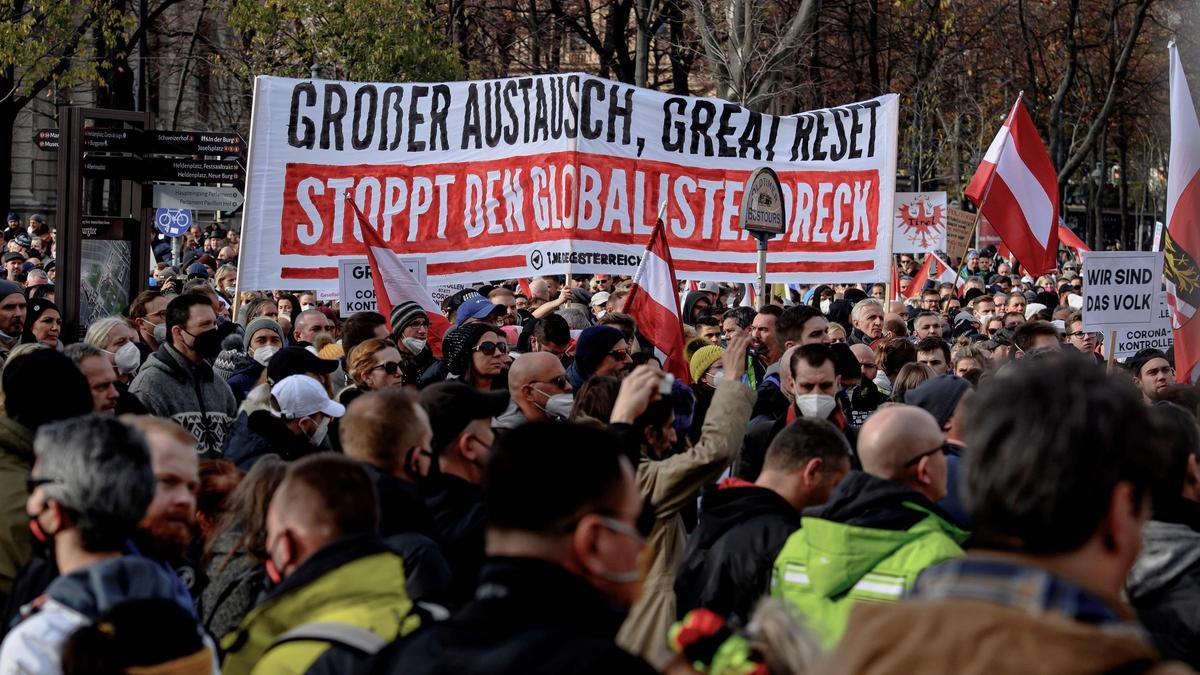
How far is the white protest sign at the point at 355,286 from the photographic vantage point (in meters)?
10.3

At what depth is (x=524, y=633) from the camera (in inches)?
97.7

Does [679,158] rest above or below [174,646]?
above

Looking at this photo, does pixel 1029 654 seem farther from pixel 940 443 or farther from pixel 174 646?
pixel 940 443

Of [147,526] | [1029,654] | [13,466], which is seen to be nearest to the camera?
[1029,654]

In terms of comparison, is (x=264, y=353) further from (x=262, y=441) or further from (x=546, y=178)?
(x=262, y=441)

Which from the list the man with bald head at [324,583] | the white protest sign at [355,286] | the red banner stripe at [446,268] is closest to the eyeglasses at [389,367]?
the white protest sign at [355,286]

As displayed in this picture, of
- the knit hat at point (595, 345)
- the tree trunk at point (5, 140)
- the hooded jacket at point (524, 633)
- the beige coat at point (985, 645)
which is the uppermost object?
the tree trunk at point (5, 140)

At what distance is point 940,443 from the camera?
4.55 m

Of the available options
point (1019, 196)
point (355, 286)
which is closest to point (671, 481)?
point (355, 286)

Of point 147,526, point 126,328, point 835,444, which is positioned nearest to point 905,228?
point 126,328

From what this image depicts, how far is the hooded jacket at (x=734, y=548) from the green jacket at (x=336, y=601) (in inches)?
56.8

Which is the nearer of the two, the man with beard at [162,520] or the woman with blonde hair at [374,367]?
the man with beard at [162,520]

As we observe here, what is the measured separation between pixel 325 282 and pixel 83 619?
786 cm

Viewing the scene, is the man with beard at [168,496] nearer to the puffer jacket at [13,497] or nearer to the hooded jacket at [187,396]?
the puffer jacket at [13,497]
